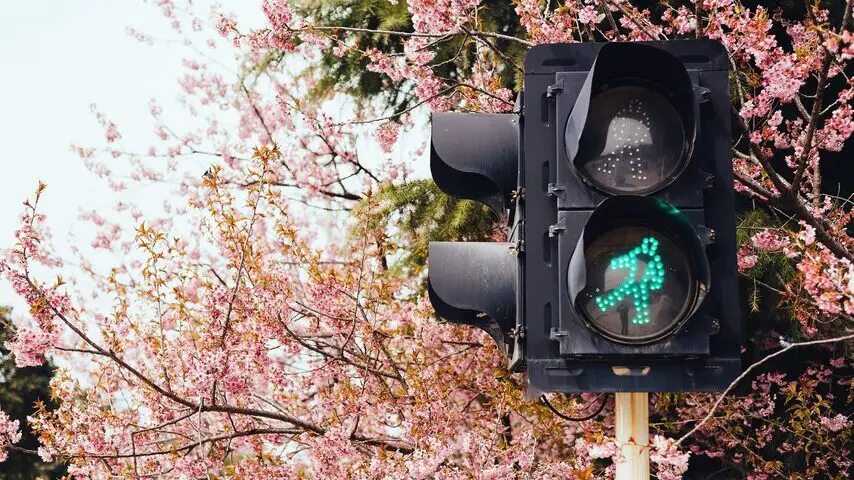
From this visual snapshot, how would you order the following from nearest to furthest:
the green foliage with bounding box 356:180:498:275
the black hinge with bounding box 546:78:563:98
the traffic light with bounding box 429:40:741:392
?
the traffic light with bounding box 429:40:741:392 < the black hinge with bounding box 546:78:563:98 < the green foliage with bounding box 356:180:498:275

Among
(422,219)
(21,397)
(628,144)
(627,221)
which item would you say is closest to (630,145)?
(628,144)

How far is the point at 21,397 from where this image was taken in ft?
38.4

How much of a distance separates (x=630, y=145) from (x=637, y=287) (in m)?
0.42

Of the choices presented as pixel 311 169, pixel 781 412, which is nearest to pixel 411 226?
pixel 311 169

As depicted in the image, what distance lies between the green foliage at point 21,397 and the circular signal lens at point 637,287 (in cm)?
1077

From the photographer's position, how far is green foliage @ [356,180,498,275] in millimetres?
A: 7195

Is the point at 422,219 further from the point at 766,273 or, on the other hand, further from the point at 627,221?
the point at 627,221

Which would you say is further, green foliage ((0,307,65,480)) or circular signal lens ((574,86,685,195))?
green foliage ((0,307,65,480))

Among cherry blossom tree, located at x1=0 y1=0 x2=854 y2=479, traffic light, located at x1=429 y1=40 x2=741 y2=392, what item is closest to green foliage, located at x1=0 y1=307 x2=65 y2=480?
cherry blossom tree, located at x1=0 y1=0 x2=854 y2=479

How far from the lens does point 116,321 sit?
17.3ft

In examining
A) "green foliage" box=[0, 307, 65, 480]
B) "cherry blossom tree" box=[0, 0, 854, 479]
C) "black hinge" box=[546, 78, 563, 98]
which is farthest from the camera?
"green foliage" box=[0, 307, 65, 480]

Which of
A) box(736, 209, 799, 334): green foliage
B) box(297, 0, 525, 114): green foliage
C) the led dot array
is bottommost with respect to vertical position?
the led dot array

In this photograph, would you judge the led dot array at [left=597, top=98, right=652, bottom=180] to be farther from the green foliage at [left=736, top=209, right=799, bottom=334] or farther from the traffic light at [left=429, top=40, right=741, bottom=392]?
the green foliage at [left=736, top=209, right=799, bottom=334]

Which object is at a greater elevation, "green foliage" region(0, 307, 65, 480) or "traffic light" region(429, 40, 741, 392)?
"green foliage" region(0, 307, 65, 480)
